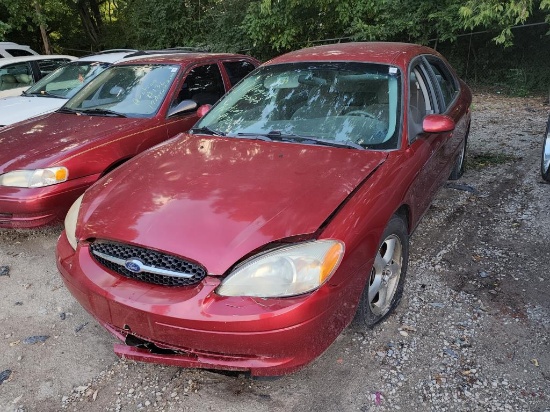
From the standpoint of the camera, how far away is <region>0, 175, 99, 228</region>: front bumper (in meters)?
3.79

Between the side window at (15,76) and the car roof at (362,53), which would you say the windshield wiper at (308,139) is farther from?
the side window at (15,76)

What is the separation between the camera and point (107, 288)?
225cm

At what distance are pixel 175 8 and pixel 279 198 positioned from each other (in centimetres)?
1517

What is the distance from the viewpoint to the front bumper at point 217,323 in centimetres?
201

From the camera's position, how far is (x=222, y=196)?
2.45m

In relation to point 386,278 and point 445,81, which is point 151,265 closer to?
point 386,278

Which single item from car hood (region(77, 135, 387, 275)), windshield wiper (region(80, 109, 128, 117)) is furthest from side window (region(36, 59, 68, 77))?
car hood (region(77, 135, 387, 275))

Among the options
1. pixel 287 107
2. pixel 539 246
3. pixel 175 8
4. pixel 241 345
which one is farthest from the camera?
pixel 175 8

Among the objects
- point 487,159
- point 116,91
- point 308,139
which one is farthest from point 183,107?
point 487,159

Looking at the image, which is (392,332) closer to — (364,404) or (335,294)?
(364,404)

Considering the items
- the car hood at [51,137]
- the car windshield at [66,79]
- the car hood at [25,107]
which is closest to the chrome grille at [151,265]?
the car hood at [51,137]

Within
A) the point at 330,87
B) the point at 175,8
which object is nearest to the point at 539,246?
the point at 330,87

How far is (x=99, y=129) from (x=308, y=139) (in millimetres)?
2364

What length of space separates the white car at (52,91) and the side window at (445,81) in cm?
418
